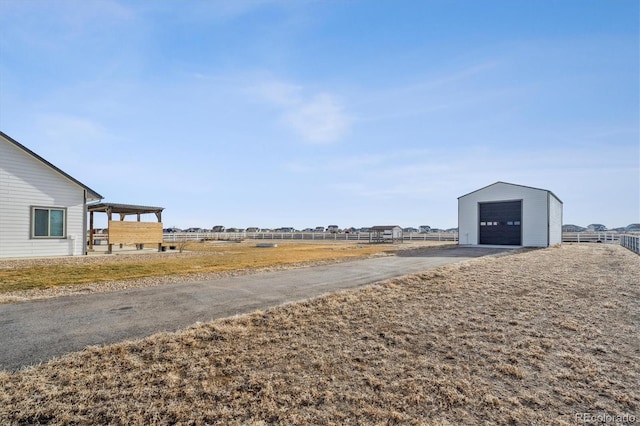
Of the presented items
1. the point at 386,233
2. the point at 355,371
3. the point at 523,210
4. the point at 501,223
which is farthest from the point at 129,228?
the point at 523,210

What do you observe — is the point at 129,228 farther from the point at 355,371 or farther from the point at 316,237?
the point at 316,237

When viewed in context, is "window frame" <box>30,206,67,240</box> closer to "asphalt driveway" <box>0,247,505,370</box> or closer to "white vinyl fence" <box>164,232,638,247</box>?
"asphalt driveway" <box>0,247,505,370</box>

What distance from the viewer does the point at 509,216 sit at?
89.4 feet

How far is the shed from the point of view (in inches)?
1537

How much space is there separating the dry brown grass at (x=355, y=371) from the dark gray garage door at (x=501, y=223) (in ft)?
72.1

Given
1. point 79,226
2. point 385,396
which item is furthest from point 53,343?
point 79,226

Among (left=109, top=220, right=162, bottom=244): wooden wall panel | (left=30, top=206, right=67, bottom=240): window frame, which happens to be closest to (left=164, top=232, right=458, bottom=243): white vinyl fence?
(left=109, top=220, right=162, bottom=244): wooden wall panel

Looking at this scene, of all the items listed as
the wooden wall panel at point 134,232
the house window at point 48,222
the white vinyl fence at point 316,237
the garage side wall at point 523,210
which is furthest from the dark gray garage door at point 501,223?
the house window at point 48,222

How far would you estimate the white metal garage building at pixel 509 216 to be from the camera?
2575 cm

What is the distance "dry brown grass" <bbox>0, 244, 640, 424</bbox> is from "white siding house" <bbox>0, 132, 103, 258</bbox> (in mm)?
16013

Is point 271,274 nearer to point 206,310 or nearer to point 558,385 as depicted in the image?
point 206,310

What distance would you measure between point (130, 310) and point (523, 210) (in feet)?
91.9

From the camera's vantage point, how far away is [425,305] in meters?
7.26

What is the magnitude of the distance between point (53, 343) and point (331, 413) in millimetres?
4182
